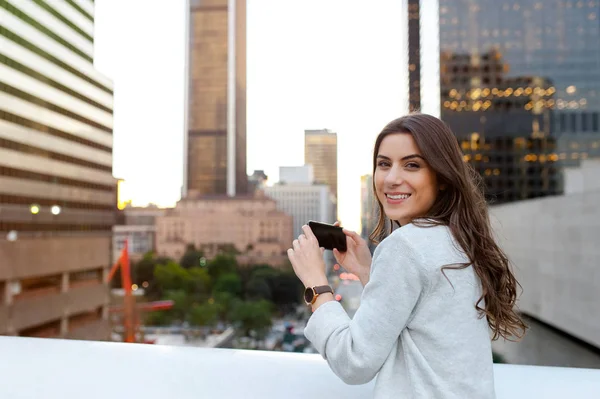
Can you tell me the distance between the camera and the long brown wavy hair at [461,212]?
0.66m

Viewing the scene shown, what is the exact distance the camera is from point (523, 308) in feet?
58.1

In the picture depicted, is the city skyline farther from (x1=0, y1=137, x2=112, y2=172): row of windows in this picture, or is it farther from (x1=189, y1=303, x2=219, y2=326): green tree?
(x1=0, y1=137, x2=112, y2=172): row of windows

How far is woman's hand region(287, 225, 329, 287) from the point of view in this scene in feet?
2.36

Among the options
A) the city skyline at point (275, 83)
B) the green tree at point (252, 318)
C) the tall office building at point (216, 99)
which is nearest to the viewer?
the green tree at point (252, 318)

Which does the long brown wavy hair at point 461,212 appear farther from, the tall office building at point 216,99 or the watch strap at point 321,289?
the tall office building at point 216,99

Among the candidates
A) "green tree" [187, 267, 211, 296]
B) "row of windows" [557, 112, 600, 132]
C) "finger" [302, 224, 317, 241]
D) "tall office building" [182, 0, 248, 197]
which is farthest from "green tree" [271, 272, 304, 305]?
"finger" [302, 224, 317, 241]

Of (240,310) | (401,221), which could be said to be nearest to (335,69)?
(240,310)

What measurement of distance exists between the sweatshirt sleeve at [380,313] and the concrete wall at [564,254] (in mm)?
9762

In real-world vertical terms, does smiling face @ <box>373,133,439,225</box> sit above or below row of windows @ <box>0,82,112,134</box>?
below

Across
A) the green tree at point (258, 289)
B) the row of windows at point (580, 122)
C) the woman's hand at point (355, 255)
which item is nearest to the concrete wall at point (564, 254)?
the woman's hand at point (355, 255)

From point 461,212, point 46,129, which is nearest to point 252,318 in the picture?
point 46,129

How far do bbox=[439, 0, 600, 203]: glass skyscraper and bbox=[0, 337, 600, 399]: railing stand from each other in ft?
124

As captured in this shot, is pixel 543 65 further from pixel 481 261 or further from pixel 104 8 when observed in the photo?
pixel 481 261

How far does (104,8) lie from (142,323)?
27.3 meters
